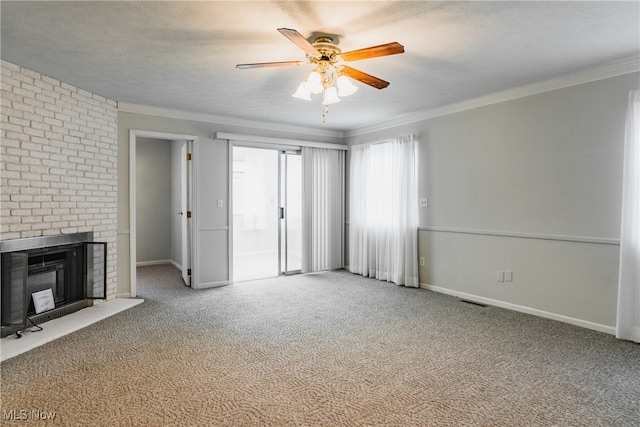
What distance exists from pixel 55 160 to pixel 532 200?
5.18 meters

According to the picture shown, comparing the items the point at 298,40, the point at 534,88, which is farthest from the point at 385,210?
the point at 298,40

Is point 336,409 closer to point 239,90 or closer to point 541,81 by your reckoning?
point 239,90

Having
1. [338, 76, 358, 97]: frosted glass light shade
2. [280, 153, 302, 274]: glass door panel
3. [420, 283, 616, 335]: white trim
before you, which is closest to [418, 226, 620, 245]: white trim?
[420, 283, 616, 335]: white trim

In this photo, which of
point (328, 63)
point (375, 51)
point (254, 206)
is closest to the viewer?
point (375, 51)

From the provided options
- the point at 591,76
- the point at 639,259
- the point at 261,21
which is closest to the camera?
the point at 261,21

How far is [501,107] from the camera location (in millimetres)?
4266

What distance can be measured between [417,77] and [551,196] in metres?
1.91

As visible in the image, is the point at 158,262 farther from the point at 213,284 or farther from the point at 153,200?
the point at 213,284

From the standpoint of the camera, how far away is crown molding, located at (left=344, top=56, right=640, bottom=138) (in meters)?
3.32

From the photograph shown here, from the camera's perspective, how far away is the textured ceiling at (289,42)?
239 centimetres

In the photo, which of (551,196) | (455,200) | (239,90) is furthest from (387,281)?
(239,90)

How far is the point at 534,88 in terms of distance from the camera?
3.93 metres

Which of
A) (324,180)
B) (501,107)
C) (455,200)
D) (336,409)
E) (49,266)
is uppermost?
(501,107)

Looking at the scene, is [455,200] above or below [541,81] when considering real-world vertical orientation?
below
